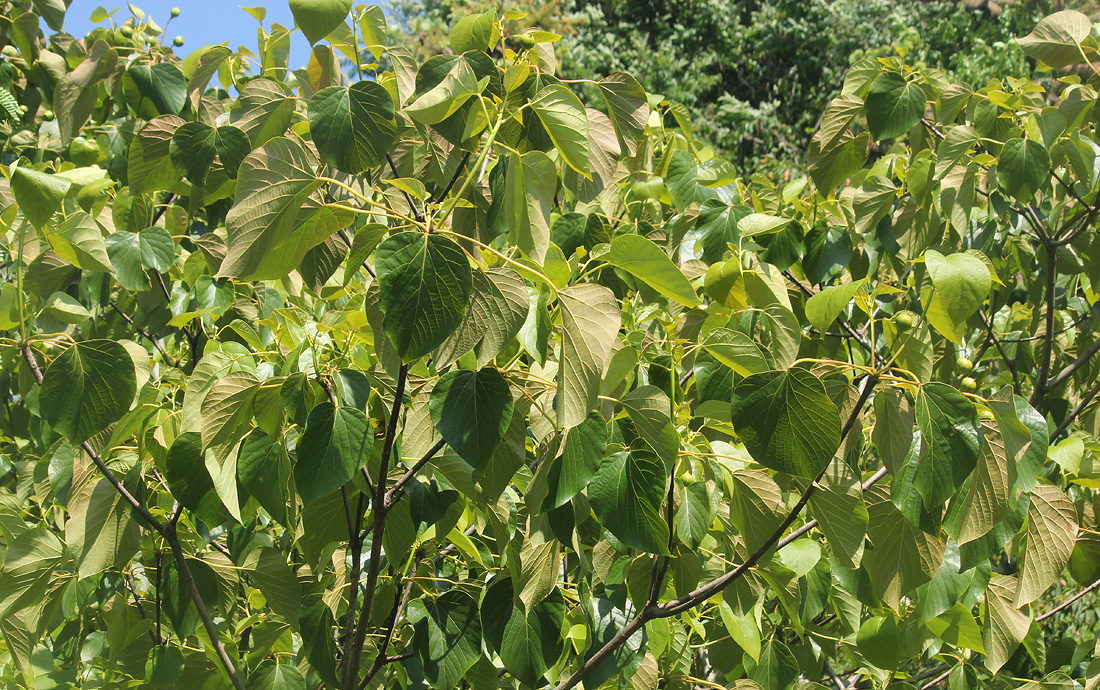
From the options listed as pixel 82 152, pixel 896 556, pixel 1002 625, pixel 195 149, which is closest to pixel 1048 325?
pixel 1002 625

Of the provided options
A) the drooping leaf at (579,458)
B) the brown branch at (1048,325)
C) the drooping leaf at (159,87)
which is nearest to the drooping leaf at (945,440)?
the drooping leaf at (579,458)

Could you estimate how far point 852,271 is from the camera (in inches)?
95.3

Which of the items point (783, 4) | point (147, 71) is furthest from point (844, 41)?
point (147, 71)

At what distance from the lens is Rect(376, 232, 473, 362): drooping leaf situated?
961 mm

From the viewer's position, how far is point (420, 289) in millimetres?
962

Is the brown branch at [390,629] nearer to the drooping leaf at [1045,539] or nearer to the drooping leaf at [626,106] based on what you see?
the drooping leaf at [626,106]

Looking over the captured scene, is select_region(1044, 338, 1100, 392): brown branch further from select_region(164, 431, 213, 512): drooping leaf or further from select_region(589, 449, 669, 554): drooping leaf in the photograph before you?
select_region(164, 431, 213, 512): drooping leaf

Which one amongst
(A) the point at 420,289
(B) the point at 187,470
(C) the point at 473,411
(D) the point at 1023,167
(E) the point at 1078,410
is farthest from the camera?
(E) the point at 1078,410

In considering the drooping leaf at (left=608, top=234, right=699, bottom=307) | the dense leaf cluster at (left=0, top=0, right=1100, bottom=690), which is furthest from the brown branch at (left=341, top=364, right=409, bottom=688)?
the drooping leaf at (left=608, top=234, right=699, bottom=307)

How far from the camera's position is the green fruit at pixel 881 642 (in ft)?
5.28

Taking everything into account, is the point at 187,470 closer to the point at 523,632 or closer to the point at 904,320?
the point at 523,632

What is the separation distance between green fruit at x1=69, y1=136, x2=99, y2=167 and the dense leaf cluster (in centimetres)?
36

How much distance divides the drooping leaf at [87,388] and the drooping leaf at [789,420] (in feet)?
3.06

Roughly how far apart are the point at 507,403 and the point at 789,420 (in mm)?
390
